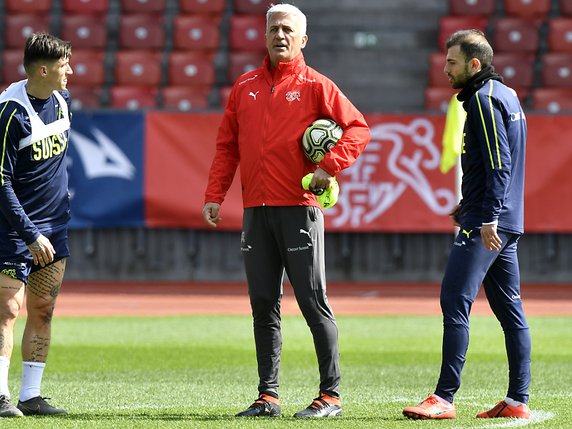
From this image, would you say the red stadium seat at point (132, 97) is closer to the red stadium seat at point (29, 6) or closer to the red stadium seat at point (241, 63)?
the red stadium seat at point (241, 63)

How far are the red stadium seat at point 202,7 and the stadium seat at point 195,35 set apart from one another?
0.46m

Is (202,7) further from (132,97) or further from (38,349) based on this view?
(38,349)

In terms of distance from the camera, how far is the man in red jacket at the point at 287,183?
6730mm

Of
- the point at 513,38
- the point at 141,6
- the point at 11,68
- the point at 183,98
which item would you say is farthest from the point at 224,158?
the point at 141,6

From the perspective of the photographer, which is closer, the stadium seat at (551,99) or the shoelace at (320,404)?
the shoelace at (320,404)

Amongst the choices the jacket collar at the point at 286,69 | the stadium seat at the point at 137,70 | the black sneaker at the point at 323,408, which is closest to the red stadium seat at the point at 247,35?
the stadium seat at the point at 137,70

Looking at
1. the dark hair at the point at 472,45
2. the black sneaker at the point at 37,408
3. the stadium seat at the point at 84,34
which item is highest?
the stadium seat at the point at 84,34

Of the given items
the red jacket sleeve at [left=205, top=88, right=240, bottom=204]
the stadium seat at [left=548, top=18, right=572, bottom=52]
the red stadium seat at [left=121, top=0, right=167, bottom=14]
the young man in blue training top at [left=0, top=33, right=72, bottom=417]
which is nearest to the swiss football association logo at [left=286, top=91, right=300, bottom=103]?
the red jacket sleeve at [left=205, top=88, right=240, bottom=204]

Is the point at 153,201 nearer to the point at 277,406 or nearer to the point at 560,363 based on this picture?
the point at 560,363

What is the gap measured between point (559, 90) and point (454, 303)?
1355 centimetres

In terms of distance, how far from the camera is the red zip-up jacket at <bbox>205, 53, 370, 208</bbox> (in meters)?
6.73

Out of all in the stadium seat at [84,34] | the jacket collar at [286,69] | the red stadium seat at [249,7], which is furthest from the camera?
the red stadium seat at [249,7]

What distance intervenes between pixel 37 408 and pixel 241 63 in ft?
44.7

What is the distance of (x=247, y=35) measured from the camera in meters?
20.6
